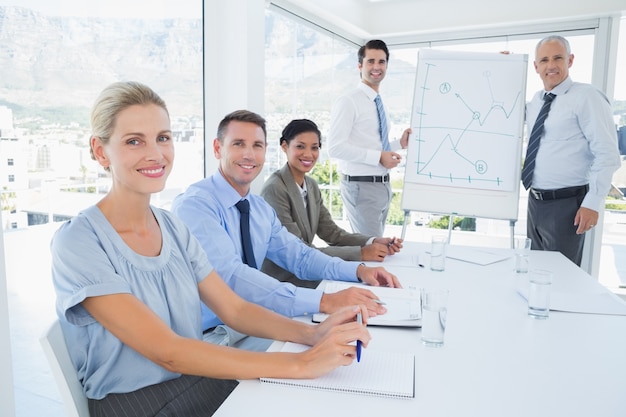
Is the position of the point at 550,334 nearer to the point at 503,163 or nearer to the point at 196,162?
the point at 503,163

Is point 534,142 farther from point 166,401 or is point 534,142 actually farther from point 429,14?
point 166,401

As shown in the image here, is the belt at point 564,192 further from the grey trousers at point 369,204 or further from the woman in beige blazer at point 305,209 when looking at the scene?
the woman in beige blazer at point 305,209

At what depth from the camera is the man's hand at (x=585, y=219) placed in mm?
2715

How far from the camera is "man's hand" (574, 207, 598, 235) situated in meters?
2.71

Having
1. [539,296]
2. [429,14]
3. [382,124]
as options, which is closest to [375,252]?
[539,296]

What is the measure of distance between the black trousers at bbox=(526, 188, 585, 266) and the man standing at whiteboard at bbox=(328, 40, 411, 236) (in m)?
0.99

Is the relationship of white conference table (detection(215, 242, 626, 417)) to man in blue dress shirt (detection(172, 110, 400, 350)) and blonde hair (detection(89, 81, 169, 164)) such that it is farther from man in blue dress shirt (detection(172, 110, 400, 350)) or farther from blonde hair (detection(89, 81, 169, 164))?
blonde hair (detection(89, 81, 169, 164))

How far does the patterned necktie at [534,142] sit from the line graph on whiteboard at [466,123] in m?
0.24

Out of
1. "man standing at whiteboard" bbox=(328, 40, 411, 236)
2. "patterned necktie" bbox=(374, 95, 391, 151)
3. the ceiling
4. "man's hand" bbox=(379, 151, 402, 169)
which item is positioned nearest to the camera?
"man's hand" bbox=(379, 151, 402, 169)

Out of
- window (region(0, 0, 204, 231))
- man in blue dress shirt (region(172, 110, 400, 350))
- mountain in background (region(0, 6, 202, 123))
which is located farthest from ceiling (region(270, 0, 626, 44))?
man in blue dress shirt (region(172, 110, 400, 350))

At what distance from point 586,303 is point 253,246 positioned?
3.84 feet

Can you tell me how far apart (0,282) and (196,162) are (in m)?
1.61

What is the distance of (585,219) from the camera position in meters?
2.73

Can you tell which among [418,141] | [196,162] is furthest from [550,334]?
[196,162]
